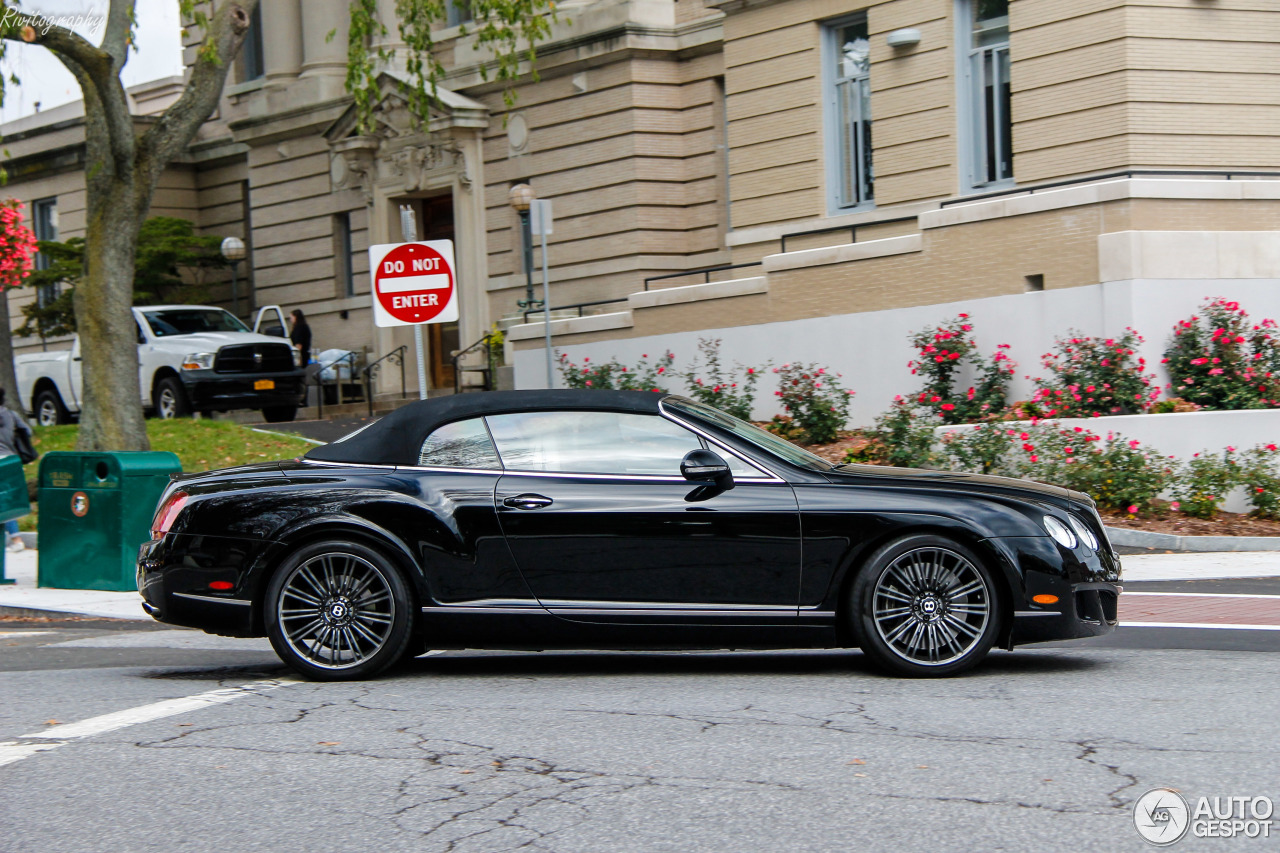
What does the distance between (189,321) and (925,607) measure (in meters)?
21.6

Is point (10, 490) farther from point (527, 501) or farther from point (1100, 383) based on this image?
point (1100, 383)

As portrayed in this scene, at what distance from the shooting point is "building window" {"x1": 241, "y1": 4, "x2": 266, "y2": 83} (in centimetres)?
3531

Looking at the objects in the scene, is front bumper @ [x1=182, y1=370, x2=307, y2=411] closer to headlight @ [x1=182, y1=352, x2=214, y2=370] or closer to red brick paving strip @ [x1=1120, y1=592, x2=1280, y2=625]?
headlight @ [x1=182, y1=352, x2=214, y2=370]

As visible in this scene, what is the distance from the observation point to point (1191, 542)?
12586 mm

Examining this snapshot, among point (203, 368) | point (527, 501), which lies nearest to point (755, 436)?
point (527, 501)

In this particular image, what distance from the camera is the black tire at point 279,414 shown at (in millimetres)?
26436

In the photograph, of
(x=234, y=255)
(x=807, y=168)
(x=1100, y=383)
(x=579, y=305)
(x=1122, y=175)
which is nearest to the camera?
(x=1100, y=383)

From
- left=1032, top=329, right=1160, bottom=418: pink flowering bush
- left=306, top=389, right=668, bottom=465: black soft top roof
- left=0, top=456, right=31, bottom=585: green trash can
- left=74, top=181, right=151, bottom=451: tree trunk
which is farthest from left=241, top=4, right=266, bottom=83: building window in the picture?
left=306, top=389, right=668, bottom=465: black soft top roof

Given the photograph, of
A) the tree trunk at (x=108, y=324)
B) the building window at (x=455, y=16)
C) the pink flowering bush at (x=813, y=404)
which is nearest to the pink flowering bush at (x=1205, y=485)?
the pink flowering bush at (x=813, y=404)

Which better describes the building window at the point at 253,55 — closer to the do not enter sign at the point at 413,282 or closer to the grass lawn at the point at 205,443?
the grass lawn at the point at 205,443

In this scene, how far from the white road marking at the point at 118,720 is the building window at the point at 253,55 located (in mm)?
30161

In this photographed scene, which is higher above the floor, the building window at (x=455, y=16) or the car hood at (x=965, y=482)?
the building window at (x=455, y=16)

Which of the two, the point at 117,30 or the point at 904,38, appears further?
the point at 904,38

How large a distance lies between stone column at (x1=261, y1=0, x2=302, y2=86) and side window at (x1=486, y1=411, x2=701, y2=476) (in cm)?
2737
